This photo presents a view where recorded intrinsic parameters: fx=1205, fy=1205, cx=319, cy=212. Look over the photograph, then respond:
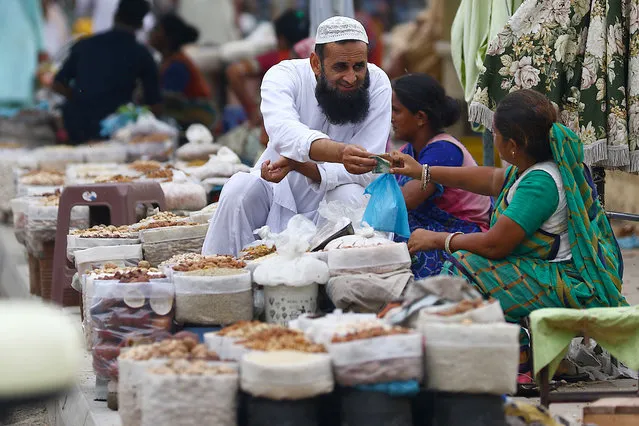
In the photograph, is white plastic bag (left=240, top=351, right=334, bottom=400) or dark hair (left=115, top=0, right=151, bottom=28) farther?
dark hair (left=115, top=0, right=151, bottom=28)

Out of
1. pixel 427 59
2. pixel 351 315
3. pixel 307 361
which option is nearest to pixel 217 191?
pixel 351 315

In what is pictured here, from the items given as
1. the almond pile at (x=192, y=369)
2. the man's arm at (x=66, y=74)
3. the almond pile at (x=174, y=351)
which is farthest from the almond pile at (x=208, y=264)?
the man's arm at (x=66, y=74)

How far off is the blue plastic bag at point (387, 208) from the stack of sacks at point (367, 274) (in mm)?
420

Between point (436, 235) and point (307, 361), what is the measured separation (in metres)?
1.57

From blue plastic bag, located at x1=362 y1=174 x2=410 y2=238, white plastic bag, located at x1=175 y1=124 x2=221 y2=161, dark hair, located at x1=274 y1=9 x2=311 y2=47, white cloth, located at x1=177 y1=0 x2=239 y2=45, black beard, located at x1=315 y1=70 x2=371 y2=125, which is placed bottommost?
blue plastic bag, located at x1=362 y1=174 x2=410 y2=238

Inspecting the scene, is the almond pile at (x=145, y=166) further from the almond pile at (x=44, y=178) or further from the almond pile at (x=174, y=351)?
the almond pile at (x=174, y=351)

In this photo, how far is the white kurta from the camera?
5766 mm

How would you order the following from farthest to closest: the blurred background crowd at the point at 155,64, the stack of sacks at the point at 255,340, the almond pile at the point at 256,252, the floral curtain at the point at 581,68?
the blurred background crowd at the point at 155,64
the floral curtain at the point at 581,68
the almond pile at the point at 256,252
the stack of sacks at the point at 255,340

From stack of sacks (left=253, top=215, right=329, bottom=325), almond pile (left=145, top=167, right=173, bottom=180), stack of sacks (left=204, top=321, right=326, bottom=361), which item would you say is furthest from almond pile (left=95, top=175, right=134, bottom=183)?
stack of sacks (left=204, top=321, right=326, bottom=361)

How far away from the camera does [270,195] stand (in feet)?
19.5

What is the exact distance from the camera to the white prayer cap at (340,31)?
5.74 m

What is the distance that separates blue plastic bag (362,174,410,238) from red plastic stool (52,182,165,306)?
1743mm

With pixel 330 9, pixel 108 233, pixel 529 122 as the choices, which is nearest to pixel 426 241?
pixel 529 122

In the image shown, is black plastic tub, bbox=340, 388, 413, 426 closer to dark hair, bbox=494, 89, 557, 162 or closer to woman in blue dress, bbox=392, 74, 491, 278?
dark hair, bbox=494, 89, 557, 162
